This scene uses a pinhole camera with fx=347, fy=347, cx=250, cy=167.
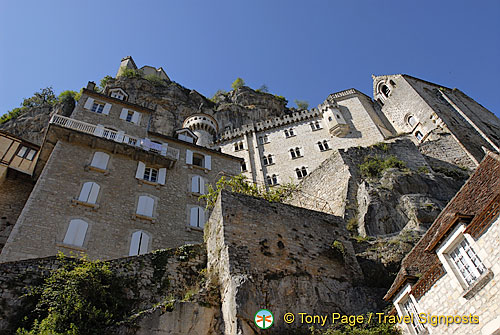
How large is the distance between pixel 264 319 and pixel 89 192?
1054 centimetres

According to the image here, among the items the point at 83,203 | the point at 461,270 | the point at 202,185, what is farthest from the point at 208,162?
the point at 461,270

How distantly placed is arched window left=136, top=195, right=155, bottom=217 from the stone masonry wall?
39.4 feet

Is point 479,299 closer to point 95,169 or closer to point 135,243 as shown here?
point 135,243

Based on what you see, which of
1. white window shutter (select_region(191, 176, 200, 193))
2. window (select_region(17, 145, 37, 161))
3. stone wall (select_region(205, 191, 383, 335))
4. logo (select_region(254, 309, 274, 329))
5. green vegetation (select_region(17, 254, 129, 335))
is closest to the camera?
green vegetation (select_region(17, 254, 129, 335))

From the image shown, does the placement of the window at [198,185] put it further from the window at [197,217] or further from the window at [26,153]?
the window at [26,153]

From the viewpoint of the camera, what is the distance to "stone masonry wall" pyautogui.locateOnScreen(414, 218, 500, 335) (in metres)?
6.88

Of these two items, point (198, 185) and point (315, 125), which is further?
point (315, 125)

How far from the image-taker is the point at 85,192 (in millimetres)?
15500

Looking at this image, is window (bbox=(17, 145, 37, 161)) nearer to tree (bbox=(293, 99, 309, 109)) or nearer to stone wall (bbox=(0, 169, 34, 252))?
stone wall (bbox=(0, 169, 34, 252))

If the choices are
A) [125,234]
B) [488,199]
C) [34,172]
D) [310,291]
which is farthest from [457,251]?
[34,172]

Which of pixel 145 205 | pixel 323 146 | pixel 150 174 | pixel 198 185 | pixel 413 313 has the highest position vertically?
pixel 323 146

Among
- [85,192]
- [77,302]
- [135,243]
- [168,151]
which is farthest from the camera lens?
[168,151]

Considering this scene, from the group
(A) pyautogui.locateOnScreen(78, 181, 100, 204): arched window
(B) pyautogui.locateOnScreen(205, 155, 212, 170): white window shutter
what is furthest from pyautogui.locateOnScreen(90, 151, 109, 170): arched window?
(B) pyautogui.locateOnScreen(205, 155, 212, 170): white window shutter

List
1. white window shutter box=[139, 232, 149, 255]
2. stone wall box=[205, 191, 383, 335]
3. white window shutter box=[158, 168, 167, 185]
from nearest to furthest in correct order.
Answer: stone wall box=[205, 191, 383, 335]
white window shutter box=[139, 232, 149, 255]
white window shutter box=[158, 168, 167, 185]
